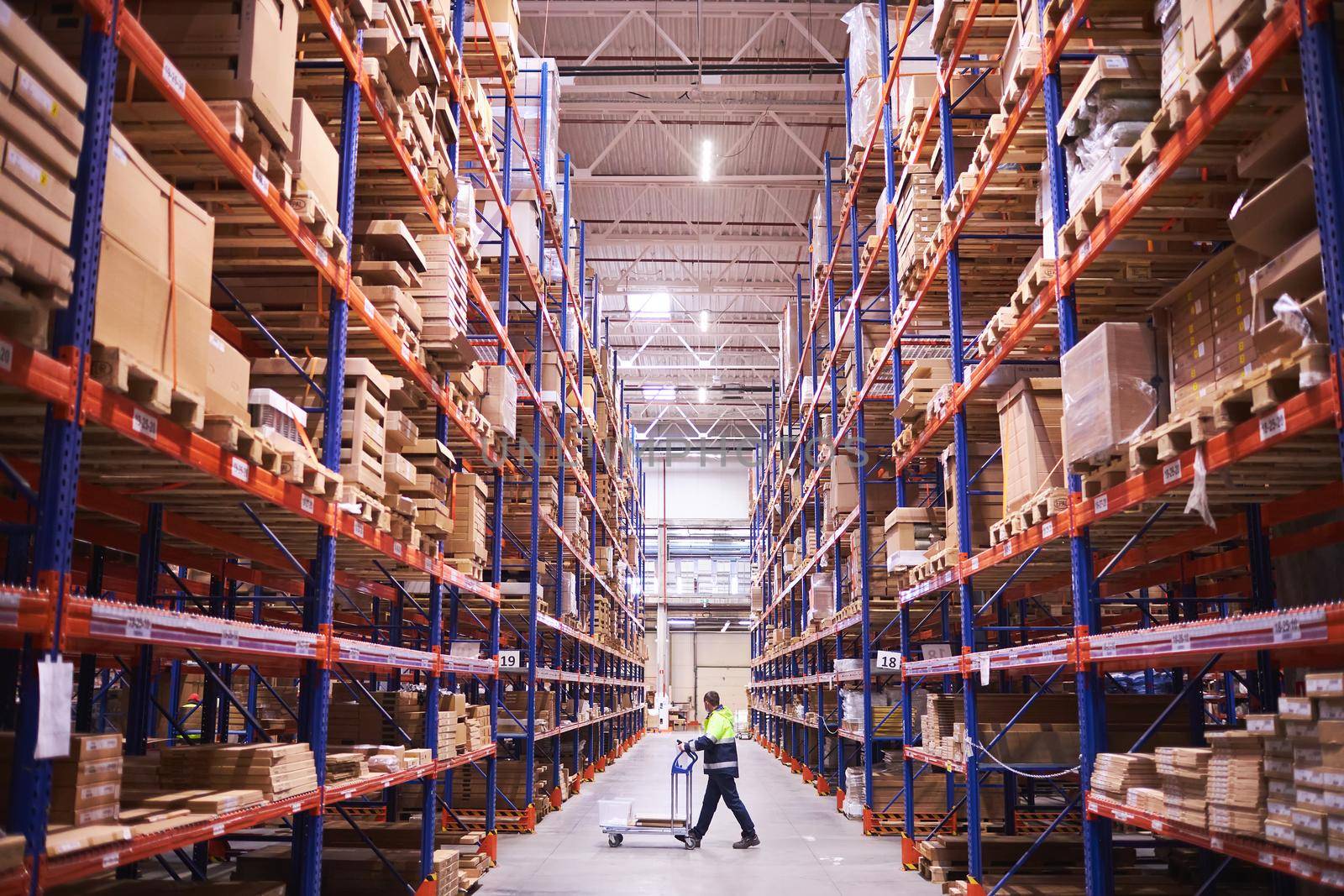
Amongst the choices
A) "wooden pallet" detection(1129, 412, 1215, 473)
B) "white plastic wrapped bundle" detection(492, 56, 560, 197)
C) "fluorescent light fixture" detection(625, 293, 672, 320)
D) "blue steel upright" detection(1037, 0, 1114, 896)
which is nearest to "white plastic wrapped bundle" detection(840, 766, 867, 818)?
"blue steel upright" detection(1037, 0, 1114, 896)

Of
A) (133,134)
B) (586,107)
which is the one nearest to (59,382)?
(133,134)

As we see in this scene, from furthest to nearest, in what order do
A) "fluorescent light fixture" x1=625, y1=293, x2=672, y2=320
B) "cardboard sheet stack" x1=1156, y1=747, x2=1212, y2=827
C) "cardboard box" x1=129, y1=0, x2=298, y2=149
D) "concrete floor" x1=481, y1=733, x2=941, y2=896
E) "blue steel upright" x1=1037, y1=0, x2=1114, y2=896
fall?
"fluorescent light fixture" x1=625, y1=293, x2=672, y2=320, "concrete floor" x1=481, y1=733, x2=941, y2=896, "blue steel upright" x1=1037, y1=0, x2=1114, y2=896, "cardboard box" x1=129, y1=0, x2=298, y2=149, "cardboard sheet stack" x1=1156, y1=747, x2=1212, y2=827

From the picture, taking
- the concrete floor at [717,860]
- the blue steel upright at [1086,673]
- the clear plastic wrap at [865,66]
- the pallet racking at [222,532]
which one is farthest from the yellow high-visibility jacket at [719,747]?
the clear plastic wrap at [865,66]

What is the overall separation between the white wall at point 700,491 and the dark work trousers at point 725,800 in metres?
29.4

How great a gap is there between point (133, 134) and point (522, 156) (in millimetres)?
8036

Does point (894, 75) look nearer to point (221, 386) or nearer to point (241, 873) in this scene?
point (221, 386)

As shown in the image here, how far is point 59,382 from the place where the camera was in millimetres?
3523

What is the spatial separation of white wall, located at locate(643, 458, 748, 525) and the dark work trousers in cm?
2945

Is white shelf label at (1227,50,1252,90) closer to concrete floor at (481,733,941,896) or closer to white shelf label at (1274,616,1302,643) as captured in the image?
white shelf label at (1274,616,1302,643)

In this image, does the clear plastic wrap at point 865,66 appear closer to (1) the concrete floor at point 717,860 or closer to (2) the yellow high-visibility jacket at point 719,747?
(2) the yellow high-visibility jacket at point 719,747

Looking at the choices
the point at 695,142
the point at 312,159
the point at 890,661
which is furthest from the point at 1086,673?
the point at 695,142

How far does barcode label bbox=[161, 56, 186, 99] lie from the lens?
432 cm

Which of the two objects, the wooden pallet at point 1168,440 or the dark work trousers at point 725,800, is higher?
the wooden pallet at point 1168,440

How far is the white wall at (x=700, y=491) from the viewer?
1622 inches
